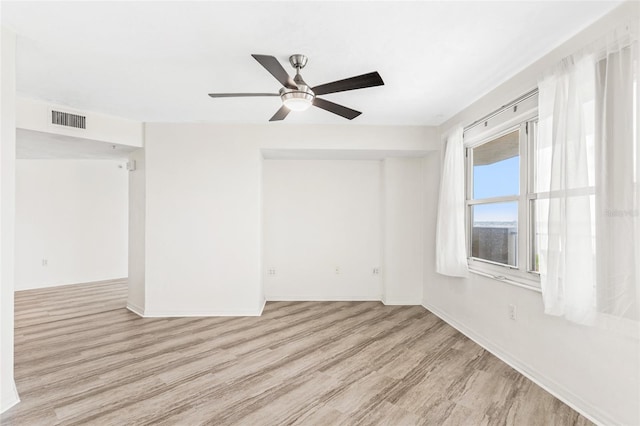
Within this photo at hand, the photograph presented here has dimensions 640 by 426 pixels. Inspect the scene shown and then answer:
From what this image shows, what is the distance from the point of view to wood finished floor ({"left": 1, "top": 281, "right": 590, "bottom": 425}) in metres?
1.98


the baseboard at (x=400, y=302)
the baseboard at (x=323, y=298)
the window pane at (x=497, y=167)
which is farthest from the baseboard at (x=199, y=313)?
the window pane at (x=497, y=167)

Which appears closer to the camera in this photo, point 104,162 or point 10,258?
point 10,258

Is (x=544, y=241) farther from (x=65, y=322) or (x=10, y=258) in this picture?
(x=65, y=322)

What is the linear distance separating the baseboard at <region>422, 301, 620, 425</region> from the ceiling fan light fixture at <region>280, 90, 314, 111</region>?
111 inches

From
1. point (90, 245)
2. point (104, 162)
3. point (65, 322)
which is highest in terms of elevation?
point (104, 162)

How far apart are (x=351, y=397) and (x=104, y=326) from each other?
10.5ft

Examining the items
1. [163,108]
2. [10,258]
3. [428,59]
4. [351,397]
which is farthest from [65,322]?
[428,59]

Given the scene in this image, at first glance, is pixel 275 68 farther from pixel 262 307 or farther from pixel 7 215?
pixel 262 307

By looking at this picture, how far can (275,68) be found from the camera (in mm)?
1924

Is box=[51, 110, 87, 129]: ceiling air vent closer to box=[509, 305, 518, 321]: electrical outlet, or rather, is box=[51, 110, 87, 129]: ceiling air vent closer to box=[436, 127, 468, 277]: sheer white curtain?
box=[436, 127, 468, 277]: sheer white curtain

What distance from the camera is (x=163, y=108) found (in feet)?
11.4

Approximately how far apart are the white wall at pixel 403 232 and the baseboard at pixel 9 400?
402cm

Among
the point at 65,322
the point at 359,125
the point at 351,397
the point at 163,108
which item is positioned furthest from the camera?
the point at 359,125

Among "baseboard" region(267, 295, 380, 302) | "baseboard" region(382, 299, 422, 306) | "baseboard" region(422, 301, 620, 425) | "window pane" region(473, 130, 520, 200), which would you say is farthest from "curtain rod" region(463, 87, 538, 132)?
"baseboard" region(267, 295, 380, 302)
